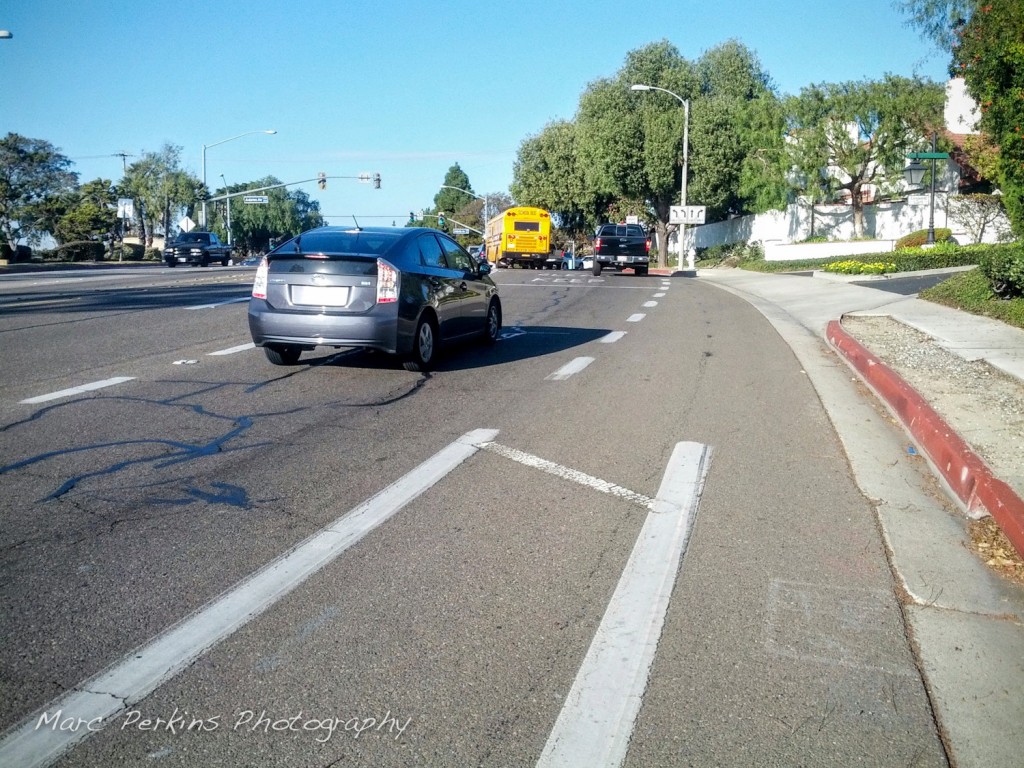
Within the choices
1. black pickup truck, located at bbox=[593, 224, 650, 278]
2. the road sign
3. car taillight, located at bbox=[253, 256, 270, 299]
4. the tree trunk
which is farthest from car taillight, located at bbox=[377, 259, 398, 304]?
the tree trunk

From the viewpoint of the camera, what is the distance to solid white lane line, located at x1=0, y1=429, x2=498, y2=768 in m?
3.29

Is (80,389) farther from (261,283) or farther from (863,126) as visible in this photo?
(863,126)

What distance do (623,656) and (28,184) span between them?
6811 centimetres

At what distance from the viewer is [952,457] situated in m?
6.98

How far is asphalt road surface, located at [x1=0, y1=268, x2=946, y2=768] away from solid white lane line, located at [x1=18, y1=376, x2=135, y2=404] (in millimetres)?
60

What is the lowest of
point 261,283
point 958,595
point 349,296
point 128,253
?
point 958,595

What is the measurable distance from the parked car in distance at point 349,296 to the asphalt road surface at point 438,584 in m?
0.86

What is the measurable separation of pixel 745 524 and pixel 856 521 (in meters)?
0.70

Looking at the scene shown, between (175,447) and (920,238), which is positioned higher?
(920,238)

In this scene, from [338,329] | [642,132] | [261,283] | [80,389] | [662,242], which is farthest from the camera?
[662,242]

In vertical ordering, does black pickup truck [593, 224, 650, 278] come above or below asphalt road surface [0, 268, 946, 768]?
above

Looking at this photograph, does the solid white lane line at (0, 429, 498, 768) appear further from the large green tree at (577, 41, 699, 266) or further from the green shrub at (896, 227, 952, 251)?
the large green tree at (577, 41, 699, 266)

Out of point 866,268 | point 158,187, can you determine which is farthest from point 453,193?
point 866,268

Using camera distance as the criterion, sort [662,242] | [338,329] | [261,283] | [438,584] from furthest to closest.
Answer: [662,242], [261,283], [338,329], [438,584]
